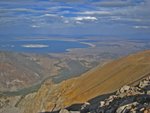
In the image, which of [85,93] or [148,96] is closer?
[148,96]

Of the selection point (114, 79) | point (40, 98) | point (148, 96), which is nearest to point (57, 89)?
point (40, 98)

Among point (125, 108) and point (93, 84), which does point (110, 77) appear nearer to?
point (93, 84)

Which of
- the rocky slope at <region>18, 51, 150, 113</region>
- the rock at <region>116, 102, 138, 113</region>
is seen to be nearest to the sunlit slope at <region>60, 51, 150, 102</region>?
the rocky slope at <region>18, 51, 150, 113</region>

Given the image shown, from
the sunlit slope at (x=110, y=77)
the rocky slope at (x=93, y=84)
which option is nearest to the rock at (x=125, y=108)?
the rocky slope at (x=93, y=84)

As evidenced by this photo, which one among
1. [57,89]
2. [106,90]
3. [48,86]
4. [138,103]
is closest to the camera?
[138,103]

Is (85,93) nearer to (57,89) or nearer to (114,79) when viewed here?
(114,79)

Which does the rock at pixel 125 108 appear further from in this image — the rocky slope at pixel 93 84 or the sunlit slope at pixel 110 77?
the sunlit slope at pixel 110 77

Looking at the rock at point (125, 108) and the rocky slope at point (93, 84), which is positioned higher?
the rock at point (125, 108)

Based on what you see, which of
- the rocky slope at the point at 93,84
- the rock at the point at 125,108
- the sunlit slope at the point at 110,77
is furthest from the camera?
the sunlit slope at the point at 110,77
